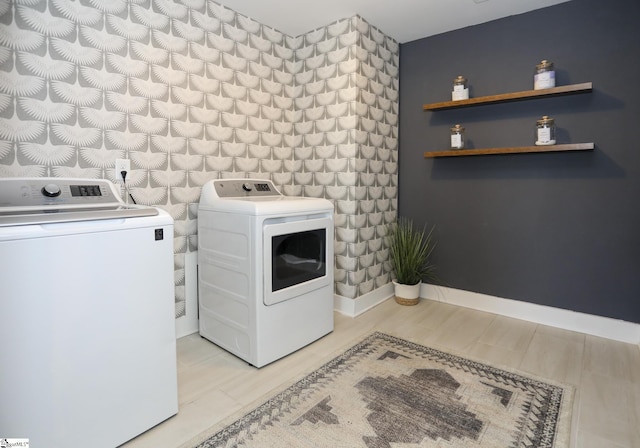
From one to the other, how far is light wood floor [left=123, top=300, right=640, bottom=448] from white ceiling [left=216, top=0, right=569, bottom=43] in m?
2.22

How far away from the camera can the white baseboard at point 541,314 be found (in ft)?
7.63

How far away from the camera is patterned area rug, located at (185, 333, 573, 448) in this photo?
1422mm

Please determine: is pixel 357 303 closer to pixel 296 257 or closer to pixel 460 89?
pixel 296 257

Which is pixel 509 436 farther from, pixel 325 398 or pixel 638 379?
pixel 638 379

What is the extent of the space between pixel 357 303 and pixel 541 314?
4.51ft

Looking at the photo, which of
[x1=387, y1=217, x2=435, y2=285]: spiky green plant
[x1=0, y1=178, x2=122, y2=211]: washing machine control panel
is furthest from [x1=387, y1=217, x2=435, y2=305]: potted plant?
[x1=0, y1=178, x2=122, y2=211]: washing machine control panel

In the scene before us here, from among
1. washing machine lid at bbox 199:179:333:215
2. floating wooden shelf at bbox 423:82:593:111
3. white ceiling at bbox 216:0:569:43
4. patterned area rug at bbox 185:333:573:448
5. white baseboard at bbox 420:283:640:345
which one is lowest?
patterned area rug at bbox 185:333:573:448

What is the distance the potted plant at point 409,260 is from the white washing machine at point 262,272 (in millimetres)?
873

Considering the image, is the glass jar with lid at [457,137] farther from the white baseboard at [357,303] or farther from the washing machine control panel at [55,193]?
the washing machine control panel at [55,193]

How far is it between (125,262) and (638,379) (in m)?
2.61

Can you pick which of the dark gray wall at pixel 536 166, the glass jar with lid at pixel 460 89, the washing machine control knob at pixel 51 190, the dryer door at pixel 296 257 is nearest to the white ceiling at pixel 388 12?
the dark gray wall at pixel 536 166

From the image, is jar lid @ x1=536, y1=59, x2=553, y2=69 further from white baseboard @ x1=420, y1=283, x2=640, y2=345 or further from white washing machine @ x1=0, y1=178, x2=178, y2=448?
white washing machine @ x1=0, y1=178, x2=178, y2=448

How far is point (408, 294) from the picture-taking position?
299 cm

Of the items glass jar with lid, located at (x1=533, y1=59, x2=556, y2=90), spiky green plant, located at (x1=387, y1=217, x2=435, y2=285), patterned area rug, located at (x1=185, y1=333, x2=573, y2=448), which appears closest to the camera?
patterned area rug, located at (x1=185, y1=333, x2=573, y2=448)
